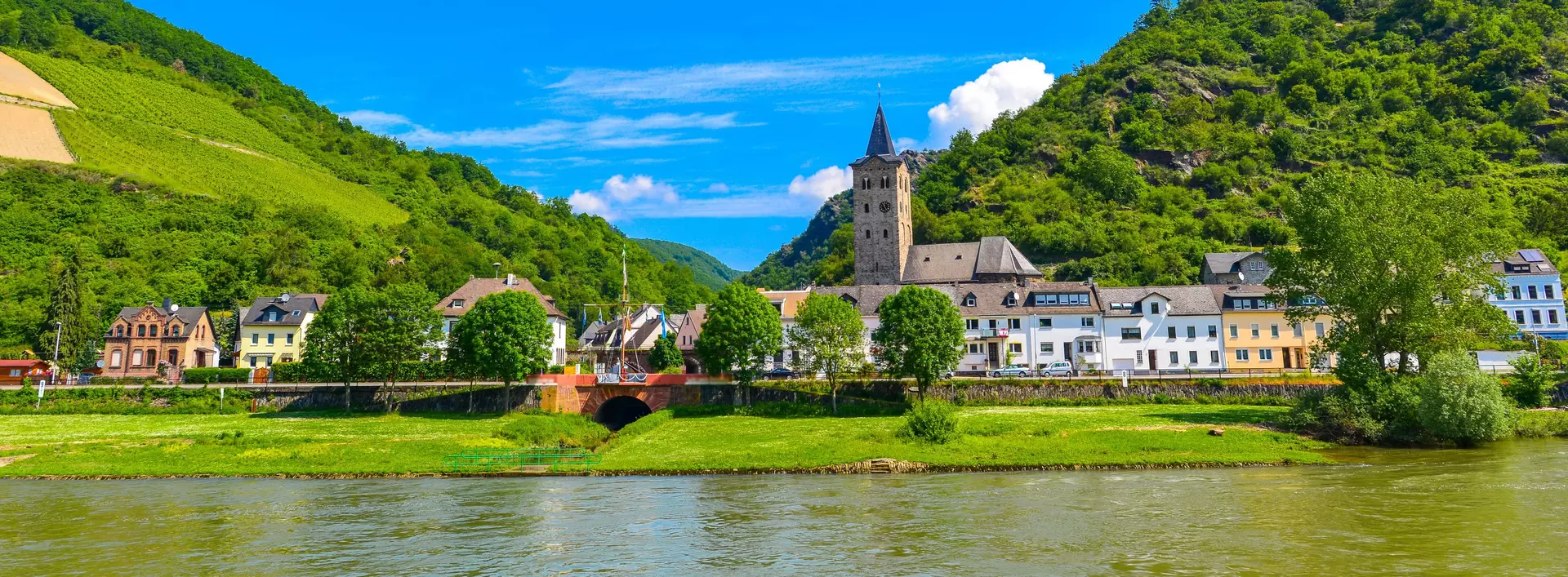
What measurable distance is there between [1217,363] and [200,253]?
13234cm

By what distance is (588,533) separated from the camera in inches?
1195

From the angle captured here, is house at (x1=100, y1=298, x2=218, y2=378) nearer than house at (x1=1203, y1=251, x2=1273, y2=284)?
Yes

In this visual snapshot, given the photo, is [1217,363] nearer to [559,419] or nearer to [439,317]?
[559,419]

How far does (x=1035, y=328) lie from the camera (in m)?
87.5

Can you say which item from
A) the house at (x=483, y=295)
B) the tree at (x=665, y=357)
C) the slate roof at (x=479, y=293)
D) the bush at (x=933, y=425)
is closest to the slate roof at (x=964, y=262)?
the tree at (x=665, y=357)

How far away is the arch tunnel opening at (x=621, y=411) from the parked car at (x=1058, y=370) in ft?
106

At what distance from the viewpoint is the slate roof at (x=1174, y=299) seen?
3386 inches

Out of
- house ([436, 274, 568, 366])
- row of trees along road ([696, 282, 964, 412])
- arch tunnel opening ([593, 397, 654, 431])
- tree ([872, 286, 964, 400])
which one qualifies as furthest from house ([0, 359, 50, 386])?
tree ([872, 286, 964, 400])

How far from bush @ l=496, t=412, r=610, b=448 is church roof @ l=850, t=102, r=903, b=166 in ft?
A: 277

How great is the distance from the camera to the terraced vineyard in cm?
16112

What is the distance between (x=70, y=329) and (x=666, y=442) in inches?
3053

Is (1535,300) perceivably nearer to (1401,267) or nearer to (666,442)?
(1401,267)

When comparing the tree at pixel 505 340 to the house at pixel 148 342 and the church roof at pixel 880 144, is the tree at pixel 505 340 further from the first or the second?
the church roof at pixel 880 144

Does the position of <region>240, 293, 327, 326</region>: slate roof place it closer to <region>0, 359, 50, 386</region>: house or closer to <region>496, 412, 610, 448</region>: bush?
<region>0, 359, 50, 386</region>: house
